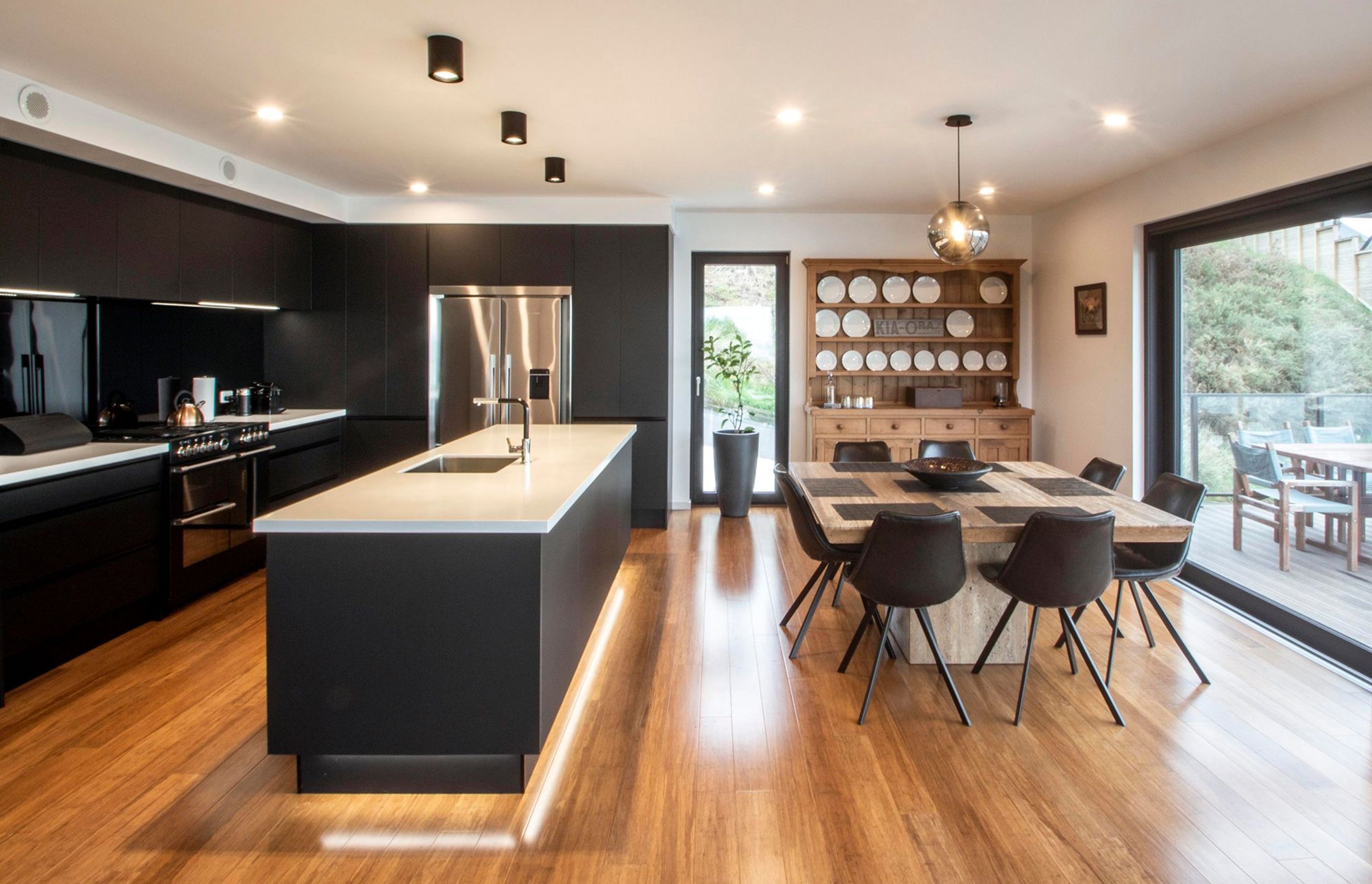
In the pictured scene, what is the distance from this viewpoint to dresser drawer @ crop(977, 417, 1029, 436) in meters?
6.63

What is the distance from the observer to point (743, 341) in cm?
715

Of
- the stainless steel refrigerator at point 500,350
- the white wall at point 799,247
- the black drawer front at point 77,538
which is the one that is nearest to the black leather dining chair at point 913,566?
the black drawer front at point 77,538

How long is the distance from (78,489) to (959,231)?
4132 mm

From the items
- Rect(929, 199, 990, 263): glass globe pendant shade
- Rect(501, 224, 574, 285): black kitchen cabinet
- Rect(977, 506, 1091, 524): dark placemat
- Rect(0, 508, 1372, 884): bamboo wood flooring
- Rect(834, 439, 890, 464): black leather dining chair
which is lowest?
Rect(0, 508, 1372, 884): bamboo wood flooring

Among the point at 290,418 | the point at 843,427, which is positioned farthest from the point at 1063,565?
the point at 290,418

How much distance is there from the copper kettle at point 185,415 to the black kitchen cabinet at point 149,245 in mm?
579

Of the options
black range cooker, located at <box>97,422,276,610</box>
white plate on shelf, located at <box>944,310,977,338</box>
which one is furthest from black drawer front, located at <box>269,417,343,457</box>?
white plate on shelf, located at <box>944,310,977,338</box>

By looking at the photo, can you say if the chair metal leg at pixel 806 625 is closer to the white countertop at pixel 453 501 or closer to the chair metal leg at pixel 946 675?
the chair metal leg at pixel 946 675

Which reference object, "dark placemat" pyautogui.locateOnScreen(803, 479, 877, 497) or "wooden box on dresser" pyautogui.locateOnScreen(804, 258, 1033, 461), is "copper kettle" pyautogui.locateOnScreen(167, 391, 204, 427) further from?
"wooden box on dresser" pyautogui.locateOnScreen(804, 258, 1033, 461)

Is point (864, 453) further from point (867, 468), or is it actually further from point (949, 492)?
point (949, 492)

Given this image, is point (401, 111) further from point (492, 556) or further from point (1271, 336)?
point (1271, 336)

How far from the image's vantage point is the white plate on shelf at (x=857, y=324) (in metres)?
7.00

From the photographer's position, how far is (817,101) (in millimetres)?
3826

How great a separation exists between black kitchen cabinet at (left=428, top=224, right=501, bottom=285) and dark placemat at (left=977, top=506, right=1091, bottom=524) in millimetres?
4220
